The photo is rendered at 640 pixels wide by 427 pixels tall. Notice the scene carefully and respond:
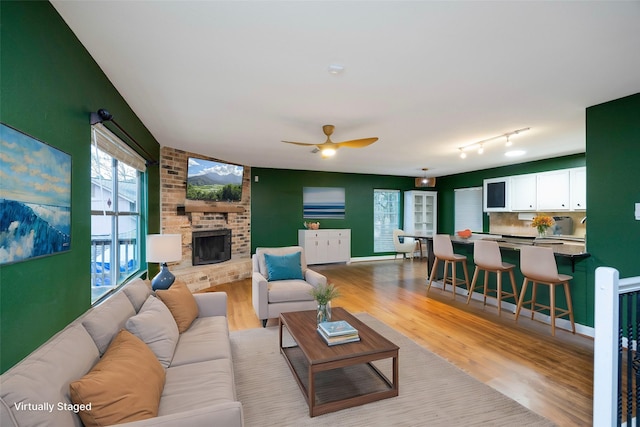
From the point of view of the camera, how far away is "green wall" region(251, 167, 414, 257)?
23.6ft

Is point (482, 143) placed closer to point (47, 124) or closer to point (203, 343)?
point (203, 343)

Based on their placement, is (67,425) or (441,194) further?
(441,194)

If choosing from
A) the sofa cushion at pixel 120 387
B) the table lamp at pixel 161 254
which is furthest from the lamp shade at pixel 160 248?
the sofa cushion at pixel 120 387

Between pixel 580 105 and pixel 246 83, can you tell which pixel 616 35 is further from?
pixel 246 83

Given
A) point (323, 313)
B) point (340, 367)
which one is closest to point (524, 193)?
point (323, 313)

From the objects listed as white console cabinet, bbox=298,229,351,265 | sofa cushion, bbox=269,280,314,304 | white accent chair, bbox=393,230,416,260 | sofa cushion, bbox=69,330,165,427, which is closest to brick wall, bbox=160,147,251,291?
white console cabinet, bbox=298,229,351,265

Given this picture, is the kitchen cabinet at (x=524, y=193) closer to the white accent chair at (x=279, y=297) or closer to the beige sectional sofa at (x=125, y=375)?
the white accent chair at (x=279, y=297)

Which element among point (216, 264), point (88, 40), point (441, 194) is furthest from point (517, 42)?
point (441, 194)

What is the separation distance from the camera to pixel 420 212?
28.7ft

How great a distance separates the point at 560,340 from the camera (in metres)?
3.13

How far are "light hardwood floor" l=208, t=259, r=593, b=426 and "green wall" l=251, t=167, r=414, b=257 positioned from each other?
80.0 inches

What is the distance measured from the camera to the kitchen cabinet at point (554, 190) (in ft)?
18.0

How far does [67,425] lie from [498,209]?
24.8 feet

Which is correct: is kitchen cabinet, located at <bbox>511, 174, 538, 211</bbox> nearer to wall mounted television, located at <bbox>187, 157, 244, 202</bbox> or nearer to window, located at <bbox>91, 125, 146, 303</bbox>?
wall mounted television, located at <bbox>187, 157, 244, 202</bbox>
